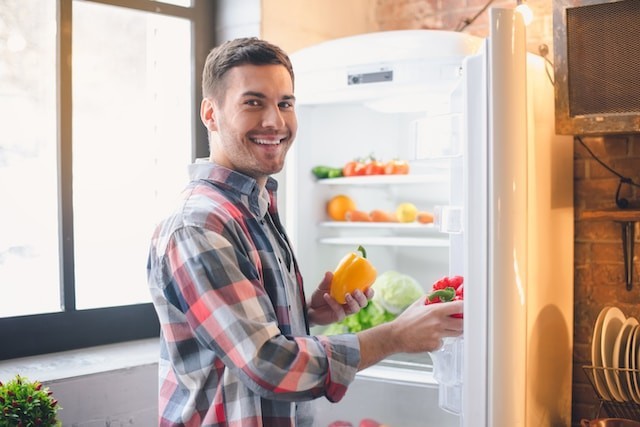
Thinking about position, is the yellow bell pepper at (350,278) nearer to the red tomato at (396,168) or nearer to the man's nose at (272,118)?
the man's nose at (272,118)

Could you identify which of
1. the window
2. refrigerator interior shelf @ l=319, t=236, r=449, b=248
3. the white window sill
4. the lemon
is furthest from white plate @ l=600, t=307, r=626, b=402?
the window

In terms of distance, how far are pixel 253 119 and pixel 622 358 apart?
51.3 inches

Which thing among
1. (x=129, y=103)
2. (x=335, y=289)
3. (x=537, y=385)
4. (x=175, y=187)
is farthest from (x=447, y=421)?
(x=129, y=103)

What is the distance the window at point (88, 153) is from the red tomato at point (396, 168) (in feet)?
2.67

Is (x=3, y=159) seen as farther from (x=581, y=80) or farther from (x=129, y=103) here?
(x=581, y=80)

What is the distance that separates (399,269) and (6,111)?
1607 millimetres

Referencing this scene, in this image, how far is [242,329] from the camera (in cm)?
134

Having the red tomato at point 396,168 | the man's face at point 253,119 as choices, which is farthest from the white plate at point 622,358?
the man's face at point 253,119

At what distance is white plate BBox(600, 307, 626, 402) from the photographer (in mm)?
2088

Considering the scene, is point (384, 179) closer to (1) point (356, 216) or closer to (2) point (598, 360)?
(1) point (356, 216)

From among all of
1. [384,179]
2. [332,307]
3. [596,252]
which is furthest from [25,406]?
[596,252]

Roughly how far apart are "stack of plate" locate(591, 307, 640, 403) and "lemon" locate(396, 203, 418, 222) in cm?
89

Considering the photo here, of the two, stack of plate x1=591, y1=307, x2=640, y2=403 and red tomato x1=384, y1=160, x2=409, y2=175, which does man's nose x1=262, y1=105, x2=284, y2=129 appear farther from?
red tomato x1=384, y1=160, x2=409, y2=175

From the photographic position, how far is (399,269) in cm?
302
